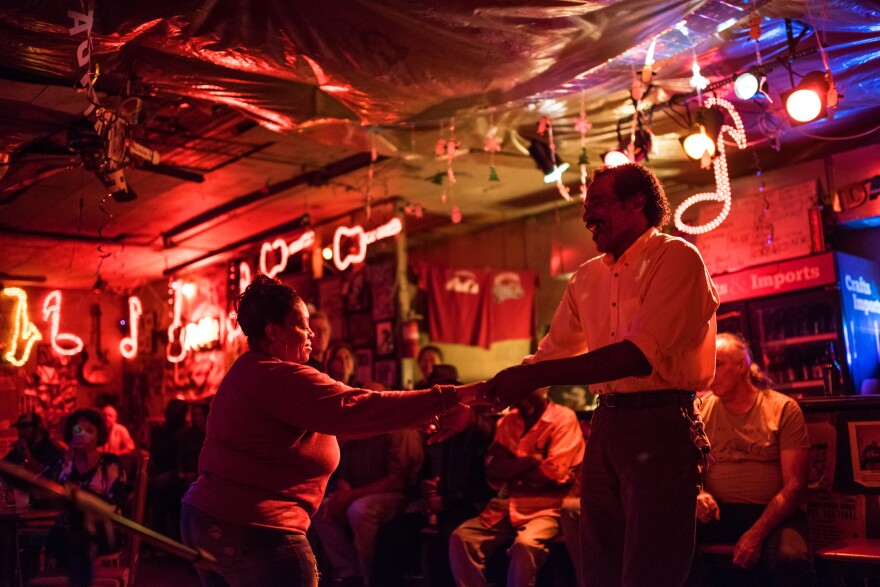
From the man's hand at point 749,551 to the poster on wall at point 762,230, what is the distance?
4.34 m

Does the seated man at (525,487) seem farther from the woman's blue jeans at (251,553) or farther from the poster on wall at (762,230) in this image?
the poster on wall at (762,230)

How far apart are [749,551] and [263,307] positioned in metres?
2.98

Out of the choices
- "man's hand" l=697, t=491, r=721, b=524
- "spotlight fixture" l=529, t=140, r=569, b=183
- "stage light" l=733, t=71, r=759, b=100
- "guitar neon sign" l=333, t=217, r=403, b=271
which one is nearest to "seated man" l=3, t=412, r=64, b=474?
"guitar neon sign" l=333, t=217, r=403, b=271

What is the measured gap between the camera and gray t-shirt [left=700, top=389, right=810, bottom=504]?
459 cm

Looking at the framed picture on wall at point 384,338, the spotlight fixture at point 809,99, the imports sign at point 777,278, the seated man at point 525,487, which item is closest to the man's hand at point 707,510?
the seated man at point 525,487

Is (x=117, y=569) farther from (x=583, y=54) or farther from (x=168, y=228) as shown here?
(x=168, y=228)

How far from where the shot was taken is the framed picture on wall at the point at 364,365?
35.0 ft

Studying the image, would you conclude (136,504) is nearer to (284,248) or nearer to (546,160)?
(546,160)

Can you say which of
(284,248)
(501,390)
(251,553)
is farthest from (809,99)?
(284,248)

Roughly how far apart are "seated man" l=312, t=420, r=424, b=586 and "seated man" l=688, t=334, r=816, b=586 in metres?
2.61

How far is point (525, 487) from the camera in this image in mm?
5727

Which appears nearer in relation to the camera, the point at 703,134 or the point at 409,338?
the point at 703,134

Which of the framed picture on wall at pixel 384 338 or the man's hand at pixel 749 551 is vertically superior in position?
the framed picture on wall at pixel 384 338

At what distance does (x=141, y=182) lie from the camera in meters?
9.45
